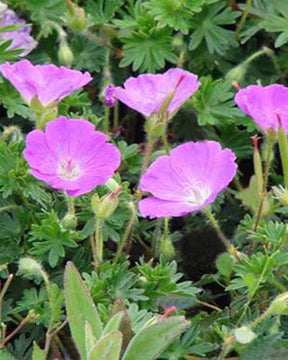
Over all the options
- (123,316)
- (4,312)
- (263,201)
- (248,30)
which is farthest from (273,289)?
(248,30)

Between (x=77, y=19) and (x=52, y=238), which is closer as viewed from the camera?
(x=52, y=238)

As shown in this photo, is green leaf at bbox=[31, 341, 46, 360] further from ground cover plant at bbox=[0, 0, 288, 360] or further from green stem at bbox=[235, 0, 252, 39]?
green stem at bbox=[235, 0, 252, 39]

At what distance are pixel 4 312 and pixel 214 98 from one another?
0.60 metres

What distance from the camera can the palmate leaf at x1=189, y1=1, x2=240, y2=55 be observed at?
75.3 inches

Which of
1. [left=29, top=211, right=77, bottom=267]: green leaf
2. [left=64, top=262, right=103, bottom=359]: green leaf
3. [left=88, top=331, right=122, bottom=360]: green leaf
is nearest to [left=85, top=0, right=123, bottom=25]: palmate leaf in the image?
[left=29, top=211, right=77, bottom=267]: green leaf

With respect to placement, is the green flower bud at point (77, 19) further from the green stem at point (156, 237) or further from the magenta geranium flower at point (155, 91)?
the green stem at point (156, 237)

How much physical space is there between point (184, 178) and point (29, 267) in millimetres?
300

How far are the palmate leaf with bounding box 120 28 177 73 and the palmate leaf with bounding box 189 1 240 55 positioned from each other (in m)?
0.07

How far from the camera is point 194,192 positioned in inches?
58.8

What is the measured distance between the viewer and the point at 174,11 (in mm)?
1864

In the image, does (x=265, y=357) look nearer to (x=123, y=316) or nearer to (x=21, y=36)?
(x=123, y=316)

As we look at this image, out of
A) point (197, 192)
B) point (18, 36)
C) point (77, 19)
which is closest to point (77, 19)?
point (77, 19)

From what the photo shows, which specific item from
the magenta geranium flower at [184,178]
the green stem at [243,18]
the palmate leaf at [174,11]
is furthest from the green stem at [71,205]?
the green stem at [243,18]

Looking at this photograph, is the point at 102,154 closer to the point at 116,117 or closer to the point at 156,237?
the point at 156,237
